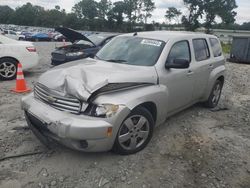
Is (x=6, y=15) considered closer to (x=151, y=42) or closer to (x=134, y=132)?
(x=151, y=42)

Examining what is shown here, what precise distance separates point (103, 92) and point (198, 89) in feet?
8.49

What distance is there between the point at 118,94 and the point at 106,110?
12.8 inches

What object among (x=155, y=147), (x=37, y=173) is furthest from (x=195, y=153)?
(x=37, y=173)

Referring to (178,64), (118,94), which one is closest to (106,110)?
(118,94)

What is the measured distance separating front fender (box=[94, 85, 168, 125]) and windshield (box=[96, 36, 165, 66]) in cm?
50

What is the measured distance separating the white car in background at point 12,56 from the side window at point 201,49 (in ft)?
17.1

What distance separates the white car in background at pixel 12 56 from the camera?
25.9 feet

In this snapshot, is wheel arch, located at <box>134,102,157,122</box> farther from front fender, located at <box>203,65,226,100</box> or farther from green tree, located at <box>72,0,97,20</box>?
green tree, located at <box>72,0,97,20</box>

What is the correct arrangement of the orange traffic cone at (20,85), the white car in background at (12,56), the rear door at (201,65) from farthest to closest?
the white car in background at (12,56) < the orange traffic cone at (20,85) < the rear door at (201,65)

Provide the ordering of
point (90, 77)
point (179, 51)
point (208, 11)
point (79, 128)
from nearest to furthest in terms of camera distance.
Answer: point (79, 128)
point (90, 77)
point (179, 51)
point (208, 11)

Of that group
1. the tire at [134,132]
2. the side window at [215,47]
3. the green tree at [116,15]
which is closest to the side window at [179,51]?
the tire at [134,132]

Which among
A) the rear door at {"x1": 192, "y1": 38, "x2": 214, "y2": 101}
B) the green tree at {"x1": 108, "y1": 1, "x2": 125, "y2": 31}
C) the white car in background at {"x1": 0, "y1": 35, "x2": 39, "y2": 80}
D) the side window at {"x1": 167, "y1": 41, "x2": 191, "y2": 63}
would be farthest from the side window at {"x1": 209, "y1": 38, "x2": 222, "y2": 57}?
the green tree at {"x1": 108, "y1": 1, "x2": 125, "y2": 31}

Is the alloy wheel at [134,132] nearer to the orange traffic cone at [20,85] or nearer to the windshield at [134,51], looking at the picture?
the windshield at [134,51]

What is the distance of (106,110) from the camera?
339 centimetres
